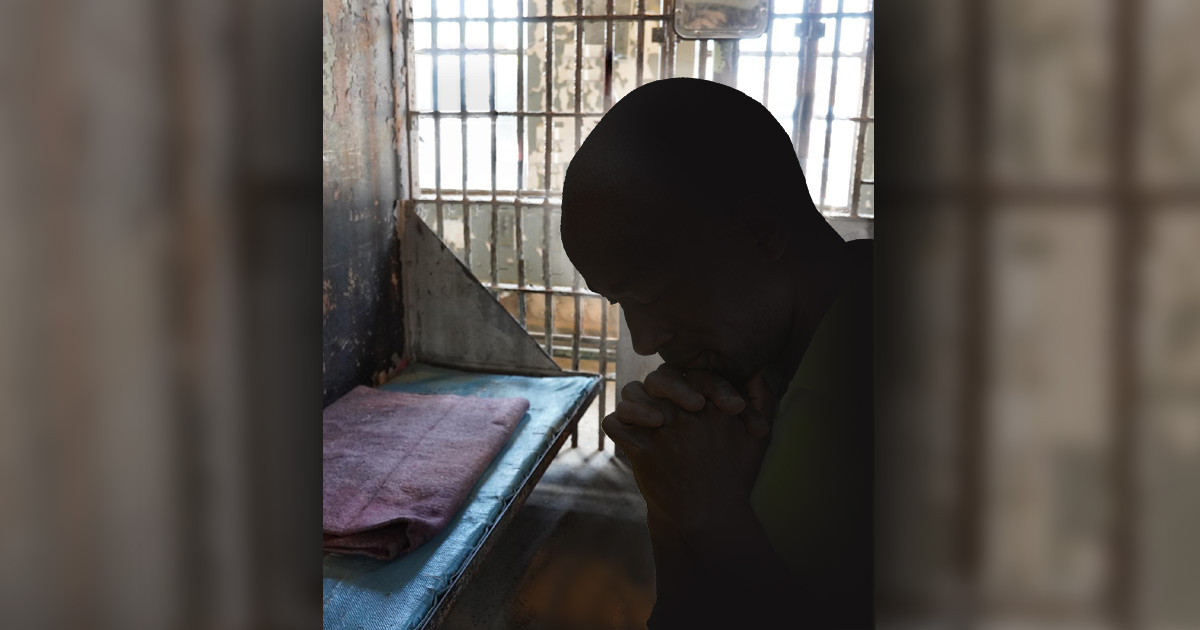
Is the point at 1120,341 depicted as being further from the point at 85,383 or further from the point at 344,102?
the point at 344,102

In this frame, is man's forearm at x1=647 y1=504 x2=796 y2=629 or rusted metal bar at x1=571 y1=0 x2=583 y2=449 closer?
man's forearm at x1=647 y1=504 x2=796 y2=629

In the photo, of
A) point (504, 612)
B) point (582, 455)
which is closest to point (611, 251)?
point (504, 612)

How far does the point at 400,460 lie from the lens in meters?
3.77

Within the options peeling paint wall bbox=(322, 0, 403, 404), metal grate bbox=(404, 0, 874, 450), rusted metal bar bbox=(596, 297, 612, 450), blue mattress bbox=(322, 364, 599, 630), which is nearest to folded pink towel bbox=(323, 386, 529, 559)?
blue mattress bbox=(322, 364, 599, 630)

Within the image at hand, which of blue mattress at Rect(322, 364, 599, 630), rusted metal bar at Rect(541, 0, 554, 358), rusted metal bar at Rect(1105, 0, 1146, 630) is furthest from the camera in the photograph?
rusted metal bar at Rect(541, 0, 554, 358)

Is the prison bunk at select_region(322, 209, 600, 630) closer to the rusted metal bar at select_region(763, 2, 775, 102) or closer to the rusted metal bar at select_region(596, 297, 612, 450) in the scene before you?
the rusted metal bar at select_region(596, 297, 612, 450)

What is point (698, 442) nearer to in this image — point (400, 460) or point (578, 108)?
point (400, 460)

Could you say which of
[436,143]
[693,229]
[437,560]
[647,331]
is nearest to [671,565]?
[647,331]

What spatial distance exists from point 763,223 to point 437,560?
2100mm

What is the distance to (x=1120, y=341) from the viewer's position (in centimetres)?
38

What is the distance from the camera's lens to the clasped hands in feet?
3.83

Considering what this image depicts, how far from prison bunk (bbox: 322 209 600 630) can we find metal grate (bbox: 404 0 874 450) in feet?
0.67

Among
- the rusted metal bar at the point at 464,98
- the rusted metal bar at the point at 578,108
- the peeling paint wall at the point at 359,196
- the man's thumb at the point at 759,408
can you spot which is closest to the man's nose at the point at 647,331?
the man's thumb at the point at 759,408

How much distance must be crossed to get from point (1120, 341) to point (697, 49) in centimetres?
483
